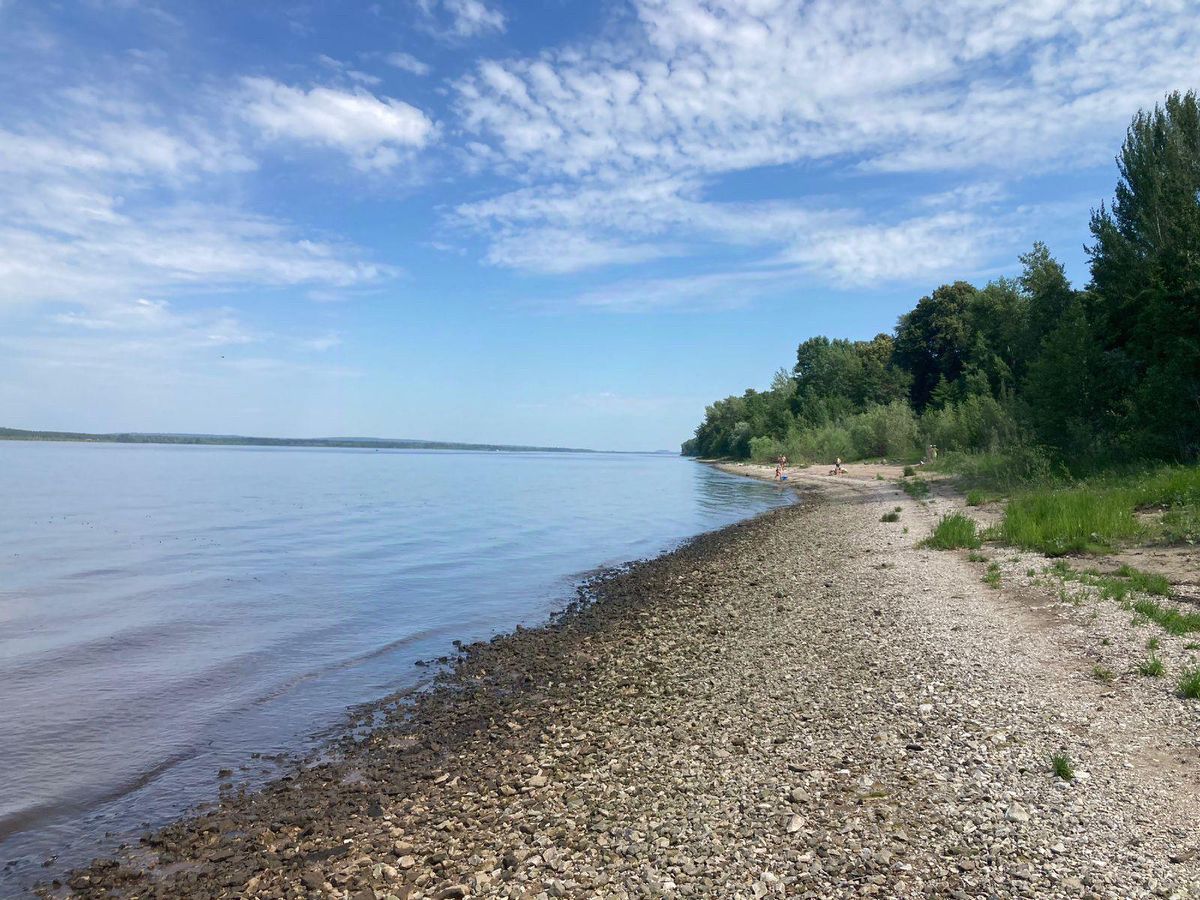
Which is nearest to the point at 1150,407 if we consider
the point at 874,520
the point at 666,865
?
the point at 874,520

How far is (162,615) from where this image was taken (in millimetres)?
17312

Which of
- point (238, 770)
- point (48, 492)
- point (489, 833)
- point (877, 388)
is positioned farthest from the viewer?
point (877, 388)

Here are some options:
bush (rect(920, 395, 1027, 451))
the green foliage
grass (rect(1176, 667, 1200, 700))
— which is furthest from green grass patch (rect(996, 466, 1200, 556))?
bush (rect(920, 395, 1027, 451))

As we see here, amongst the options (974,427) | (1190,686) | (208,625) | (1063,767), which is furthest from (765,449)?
(1063,767)

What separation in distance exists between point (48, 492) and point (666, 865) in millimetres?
62430

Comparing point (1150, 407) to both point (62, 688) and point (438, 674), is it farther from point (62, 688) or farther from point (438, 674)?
point (62, 688)

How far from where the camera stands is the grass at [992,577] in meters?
14.9

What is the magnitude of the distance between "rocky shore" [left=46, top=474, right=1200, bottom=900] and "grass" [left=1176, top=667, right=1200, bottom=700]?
0.30 metres

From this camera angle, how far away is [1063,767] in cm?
→ 648

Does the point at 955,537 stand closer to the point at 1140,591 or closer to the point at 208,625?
the point at 1140,591

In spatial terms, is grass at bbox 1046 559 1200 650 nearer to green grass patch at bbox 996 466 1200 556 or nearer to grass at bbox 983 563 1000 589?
grass at bbox 983 563 1000 589

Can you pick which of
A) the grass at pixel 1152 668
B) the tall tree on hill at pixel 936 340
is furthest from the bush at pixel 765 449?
the grass at pixel 1152 668

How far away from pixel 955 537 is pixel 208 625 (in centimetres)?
1943

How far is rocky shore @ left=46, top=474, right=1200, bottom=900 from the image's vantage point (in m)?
5.50
